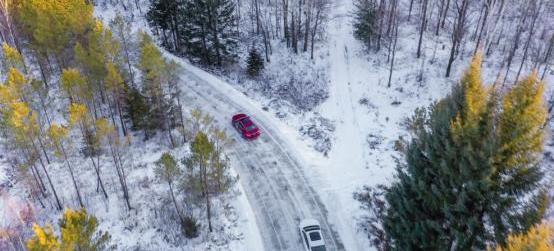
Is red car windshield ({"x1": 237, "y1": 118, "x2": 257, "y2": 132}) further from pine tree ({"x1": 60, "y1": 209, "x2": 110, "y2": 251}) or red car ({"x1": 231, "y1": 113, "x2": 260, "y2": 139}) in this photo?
pine tree ({"x1": 60, "y1": 209, "x2": 110, "y2": 251})

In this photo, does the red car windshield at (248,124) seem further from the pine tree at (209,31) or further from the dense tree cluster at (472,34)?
the dense tree cluster at (472,34)

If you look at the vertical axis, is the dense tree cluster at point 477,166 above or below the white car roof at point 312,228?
above

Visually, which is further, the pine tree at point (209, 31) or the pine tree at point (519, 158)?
the pine tree at point (209, 31)

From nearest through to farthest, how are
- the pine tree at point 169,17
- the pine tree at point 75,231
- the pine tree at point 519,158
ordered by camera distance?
1. the pine tree at point 519,158
2. the pine tree at point 75,231
3. the pine tree at point 169,17

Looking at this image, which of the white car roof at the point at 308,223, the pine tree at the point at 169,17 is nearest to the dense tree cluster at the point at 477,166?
the white car roof at the point at 308,223

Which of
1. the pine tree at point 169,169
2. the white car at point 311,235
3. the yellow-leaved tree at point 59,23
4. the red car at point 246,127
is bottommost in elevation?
the white car at point 311,235

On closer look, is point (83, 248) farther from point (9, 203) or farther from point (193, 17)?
point (193, 17)

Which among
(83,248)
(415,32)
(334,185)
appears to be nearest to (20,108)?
(83,248)

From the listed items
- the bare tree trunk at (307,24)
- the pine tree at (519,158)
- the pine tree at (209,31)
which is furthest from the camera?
the bare tree trunk at (307,24)
